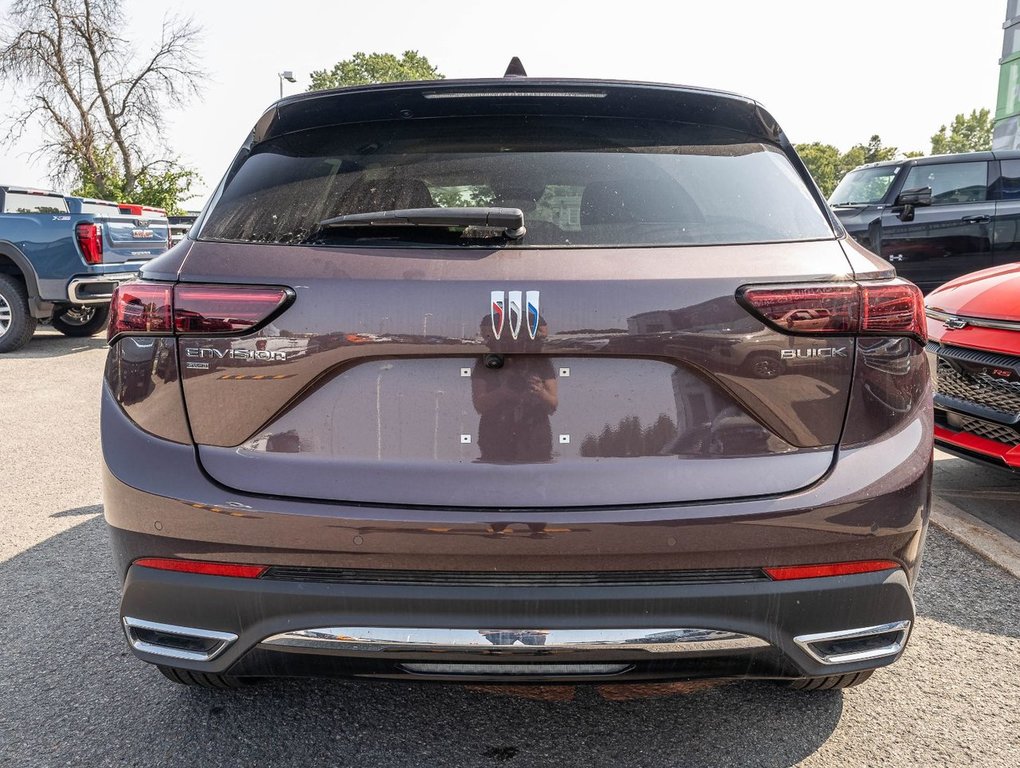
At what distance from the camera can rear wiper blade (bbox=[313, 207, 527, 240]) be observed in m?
1.92

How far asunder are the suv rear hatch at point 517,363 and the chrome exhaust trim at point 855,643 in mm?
368

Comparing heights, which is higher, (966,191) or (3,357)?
(966,191)

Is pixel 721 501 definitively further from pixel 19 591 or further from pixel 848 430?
pixel 19 591

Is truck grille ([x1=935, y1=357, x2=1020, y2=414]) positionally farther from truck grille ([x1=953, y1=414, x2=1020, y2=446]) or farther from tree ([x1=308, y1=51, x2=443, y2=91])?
tree ([x1=308, y1=51, x2=443, y2=91])

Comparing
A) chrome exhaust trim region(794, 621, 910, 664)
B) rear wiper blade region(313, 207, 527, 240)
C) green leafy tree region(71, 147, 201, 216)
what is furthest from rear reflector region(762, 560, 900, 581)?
green leafy tree region(71, 147, 201, 216)

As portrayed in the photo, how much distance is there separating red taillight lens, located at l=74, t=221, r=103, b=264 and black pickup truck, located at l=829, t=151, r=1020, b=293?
352 inches

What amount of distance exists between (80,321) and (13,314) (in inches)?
61.8

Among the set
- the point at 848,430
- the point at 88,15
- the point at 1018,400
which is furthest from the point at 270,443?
the point at 88,15

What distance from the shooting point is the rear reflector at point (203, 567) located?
1.90 m

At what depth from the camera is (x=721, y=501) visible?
185 centimetres

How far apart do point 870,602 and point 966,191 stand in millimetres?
10437

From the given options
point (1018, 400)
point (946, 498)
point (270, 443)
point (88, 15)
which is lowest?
point (946, 498)

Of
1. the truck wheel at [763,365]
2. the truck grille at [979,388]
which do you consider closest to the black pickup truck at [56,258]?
the truck grille at [979,388]

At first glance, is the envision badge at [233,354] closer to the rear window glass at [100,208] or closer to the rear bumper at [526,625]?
the rear bumper at [526,625]
